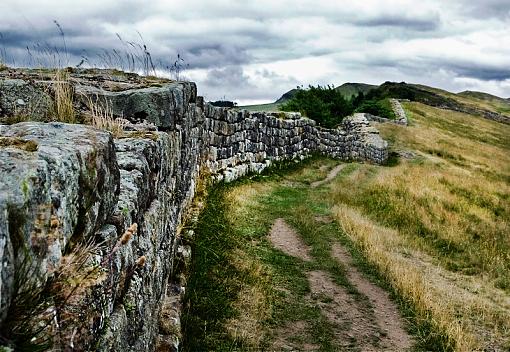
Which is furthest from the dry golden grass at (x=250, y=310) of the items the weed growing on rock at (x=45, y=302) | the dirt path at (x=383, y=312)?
the weed growing on rock at (x=45, y=302)

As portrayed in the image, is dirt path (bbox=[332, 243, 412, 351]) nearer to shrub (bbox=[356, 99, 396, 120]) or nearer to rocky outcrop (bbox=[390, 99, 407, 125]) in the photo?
rocky outcrop (bbox=[390, 99, 407, 125])

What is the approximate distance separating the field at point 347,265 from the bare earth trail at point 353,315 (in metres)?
0.03

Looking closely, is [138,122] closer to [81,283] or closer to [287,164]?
[81,283]

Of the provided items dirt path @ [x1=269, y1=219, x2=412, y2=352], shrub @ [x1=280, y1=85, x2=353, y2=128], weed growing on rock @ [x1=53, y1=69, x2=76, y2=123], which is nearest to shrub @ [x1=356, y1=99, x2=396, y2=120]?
shrub @ [x1=280, y1=85, x2=353, y2=128]

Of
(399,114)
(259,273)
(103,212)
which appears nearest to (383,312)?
(259,273)

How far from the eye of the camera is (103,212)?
3.10 metres

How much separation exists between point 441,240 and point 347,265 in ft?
15.1

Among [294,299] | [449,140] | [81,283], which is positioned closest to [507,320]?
[294,299]

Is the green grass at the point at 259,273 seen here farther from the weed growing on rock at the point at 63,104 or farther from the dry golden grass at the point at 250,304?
the weed growing on rock at the point at 63,104

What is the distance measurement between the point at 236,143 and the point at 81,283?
14732 millimetres

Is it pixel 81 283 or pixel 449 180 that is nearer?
pixel 81 283

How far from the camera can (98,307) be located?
2.74 meters

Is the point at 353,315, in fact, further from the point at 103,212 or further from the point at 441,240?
the point at 441,240

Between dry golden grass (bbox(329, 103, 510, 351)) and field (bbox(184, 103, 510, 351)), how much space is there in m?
0.03
